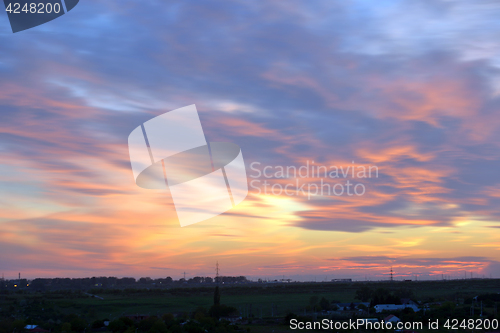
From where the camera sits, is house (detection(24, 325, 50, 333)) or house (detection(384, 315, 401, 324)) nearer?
house (detection(24, 325, 50, 333))

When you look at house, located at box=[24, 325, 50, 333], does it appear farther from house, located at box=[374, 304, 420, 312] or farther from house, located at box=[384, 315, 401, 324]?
house, located at box=[374, 304, 420, 312]

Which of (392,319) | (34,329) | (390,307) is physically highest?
(34,329)

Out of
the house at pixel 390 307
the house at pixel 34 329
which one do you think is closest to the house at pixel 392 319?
the house at pixel 390 307

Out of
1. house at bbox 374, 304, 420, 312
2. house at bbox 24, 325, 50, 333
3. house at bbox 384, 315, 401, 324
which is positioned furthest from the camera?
house at bbox 374, 304, 420, 312

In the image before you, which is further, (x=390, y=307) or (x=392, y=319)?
(x=390, y=307)

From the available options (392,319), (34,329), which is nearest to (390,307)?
(392,319)

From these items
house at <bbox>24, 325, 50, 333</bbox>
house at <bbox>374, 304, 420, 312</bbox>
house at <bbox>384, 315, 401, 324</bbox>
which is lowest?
house at <bbox>374, 304, 420, 312</bbox>

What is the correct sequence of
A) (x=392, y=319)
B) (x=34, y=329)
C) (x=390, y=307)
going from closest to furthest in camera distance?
(x=34, y=329)
(x=392, y=319)
(x=390, y=307)

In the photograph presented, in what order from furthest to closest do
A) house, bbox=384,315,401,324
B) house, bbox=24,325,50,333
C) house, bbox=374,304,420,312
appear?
house, bbox=374,304,420,312
house, bbox=384,315,401,324
house, bbox=24,325,50,333

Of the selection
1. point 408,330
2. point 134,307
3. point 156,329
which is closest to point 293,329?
point 408,330

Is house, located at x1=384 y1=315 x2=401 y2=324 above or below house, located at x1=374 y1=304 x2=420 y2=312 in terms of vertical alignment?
above

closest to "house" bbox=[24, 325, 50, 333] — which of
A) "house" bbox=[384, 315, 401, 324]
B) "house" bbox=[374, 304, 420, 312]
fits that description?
"house" bbox=[384, 315, 401, 324]

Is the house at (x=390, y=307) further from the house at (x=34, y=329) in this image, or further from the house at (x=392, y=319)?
the house at (x=34, y=329)

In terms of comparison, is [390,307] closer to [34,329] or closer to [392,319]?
[392,319]
